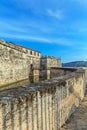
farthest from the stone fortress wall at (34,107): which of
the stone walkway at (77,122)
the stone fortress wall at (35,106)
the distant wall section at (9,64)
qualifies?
the distant wall section at (9,64)

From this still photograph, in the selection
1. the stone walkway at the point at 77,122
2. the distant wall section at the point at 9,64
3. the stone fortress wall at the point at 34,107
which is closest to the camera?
the stone fortress wall at the point at 34,107

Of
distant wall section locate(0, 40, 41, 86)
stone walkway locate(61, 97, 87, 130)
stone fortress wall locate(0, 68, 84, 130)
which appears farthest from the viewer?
distant wall section locate(0, 40, 41, 86)

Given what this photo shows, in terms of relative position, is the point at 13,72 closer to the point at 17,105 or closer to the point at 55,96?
the point at 55,96

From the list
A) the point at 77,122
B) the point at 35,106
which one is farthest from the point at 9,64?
the point at 35,106

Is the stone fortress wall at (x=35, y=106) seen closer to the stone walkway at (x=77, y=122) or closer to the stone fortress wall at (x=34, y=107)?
the stone fortress wall at (x=34, y=107)

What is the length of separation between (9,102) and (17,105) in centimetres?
32

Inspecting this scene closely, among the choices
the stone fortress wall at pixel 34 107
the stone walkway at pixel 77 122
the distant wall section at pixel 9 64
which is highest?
the distant wall section at pixel 9 64

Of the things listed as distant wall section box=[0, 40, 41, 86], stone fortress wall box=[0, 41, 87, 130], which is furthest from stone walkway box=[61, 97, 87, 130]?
distant wall section box=[0, 40, 41, 86]

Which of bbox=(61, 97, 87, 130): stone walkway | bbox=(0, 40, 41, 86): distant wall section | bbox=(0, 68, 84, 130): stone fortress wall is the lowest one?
bbox=(61, 97, 87, 130): stone walkway

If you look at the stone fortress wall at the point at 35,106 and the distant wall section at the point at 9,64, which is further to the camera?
the distant wall section at the point at 9,64

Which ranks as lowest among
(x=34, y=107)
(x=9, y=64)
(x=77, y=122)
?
(x=77, y=122)

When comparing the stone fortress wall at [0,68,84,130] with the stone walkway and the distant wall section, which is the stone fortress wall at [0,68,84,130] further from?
the distant wall section

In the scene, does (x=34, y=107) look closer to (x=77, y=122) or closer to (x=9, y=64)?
(x=77, y=122)

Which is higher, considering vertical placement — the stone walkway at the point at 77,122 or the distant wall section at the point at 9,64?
the distant wall section at the point at 9,64
